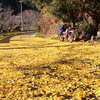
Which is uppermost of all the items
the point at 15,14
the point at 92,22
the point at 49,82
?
the point at 15,14

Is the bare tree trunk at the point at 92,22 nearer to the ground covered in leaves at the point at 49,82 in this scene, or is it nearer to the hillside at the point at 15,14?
the ground covered in leaves at the point at 49,82


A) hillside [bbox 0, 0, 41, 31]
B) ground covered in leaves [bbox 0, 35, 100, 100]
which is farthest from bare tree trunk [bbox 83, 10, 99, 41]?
hillside [bbox 0, 0, 41, 31]

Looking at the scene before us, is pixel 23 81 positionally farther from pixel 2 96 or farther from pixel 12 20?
pixel 12 20

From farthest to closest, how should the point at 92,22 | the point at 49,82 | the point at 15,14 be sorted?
the point at 15,14 < the point at 92,22 < the point at 49,82

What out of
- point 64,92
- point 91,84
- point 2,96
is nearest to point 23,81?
point 2,96

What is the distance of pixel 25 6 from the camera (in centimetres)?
5159

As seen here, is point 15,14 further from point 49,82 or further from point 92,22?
point 49,82

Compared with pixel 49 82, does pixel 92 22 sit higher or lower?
higher

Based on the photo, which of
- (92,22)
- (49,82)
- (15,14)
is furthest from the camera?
(15,14)

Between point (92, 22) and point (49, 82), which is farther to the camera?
point (92, 22)

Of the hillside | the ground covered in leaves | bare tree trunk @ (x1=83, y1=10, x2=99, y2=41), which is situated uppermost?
the hillside

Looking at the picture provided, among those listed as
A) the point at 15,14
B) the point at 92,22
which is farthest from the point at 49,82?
the point at 15,14

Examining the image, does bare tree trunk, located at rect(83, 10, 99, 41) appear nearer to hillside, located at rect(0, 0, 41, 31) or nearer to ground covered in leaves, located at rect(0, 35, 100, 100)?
ground covered in leaves, located at rect(0, 35, 100, 100)

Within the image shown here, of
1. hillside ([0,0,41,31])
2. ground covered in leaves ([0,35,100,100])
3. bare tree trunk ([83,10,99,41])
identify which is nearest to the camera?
ground covered in leaves ([0,35,100,100])
